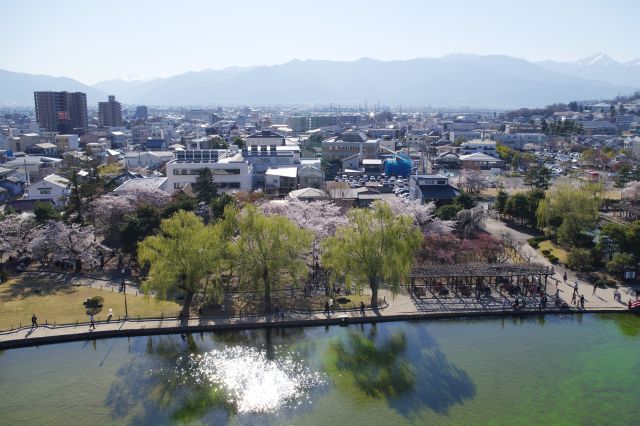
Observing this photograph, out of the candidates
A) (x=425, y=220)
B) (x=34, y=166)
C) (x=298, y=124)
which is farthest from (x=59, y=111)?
(x=425, y=220)

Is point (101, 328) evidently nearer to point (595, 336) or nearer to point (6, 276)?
point (6, 276)

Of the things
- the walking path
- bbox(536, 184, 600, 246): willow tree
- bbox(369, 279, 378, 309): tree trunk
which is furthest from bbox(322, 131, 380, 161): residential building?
bbox(369, 279, 378, 309): tree trunk

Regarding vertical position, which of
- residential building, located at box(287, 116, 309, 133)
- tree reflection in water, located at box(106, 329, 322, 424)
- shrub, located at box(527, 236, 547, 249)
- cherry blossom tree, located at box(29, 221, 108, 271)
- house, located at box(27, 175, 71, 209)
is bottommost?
tree reflection in water, located at box(106, 329, 322, 424)

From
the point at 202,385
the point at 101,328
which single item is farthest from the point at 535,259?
the point at 101,328

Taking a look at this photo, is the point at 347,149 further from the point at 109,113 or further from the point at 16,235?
the point at 109,113

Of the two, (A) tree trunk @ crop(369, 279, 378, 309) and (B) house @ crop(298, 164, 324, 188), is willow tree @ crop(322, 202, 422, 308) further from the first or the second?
Answer: (B) house @ crop(298, 164, 324, 188)

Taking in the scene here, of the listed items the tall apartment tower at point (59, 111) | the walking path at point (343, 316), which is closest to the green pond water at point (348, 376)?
the walking path at point (343, 316)

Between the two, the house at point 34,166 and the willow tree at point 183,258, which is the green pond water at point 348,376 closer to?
the willow tree at point 183,258
